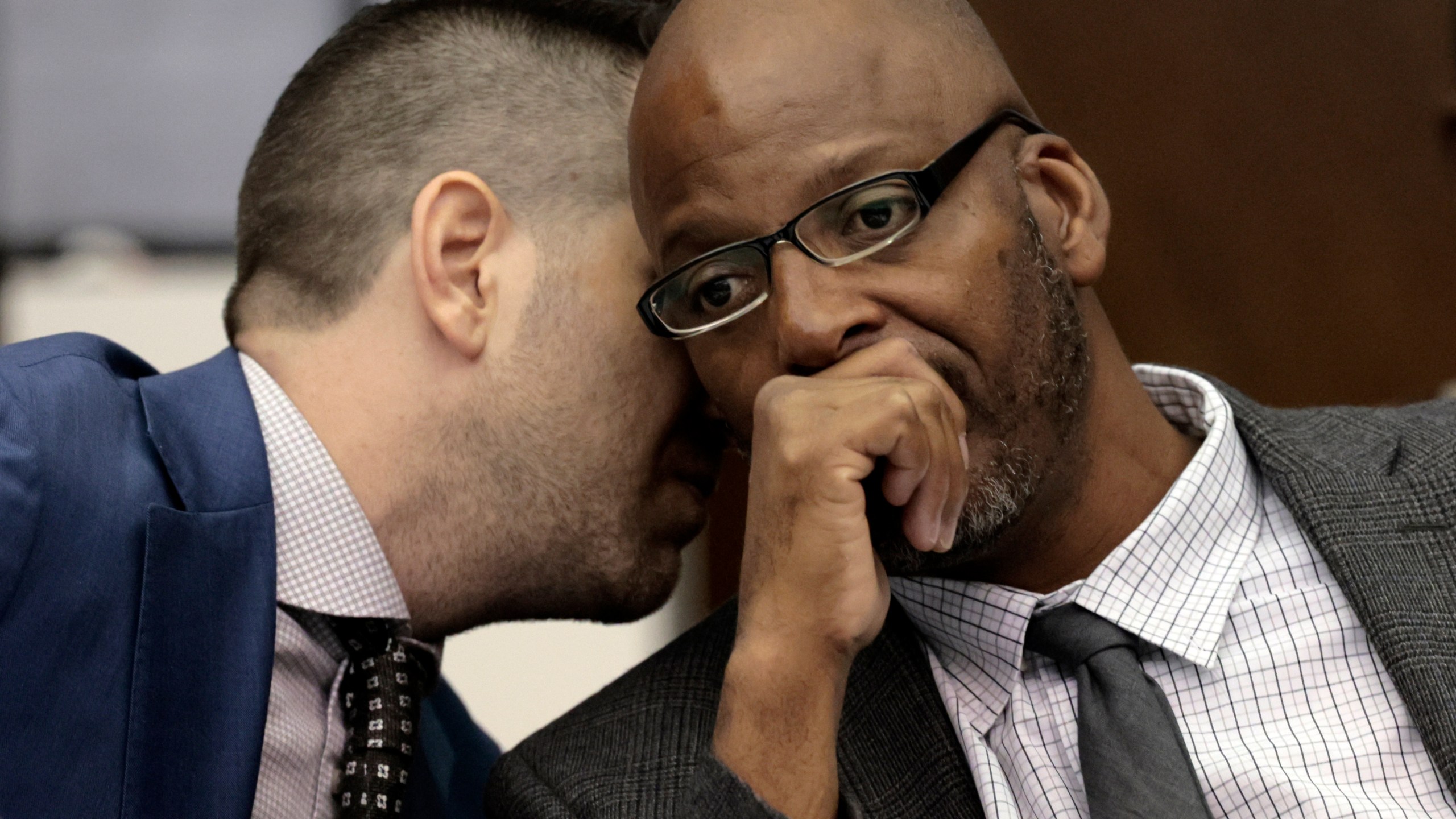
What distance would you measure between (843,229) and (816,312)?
0.32ft

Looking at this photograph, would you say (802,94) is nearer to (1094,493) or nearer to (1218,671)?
(1094,493)

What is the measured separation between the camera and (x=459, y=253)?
178 centimetres

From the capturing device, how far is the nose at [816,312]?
1387 mm

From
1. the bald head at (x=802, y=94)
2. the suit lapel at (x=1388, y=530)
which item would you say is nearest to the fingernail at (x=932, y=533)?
the bald head at (x=802, y=94)

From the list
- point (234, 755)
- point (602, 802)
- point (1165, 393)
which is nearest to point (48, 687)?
point (234, 755)

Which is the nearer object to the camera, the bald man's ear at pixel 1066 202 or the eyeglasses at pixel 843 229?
the eyeglasses at pixel 843 229

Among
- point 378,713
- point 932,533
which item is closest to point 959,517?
point 932,533

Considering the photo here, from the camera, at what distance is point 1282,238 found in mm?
2705

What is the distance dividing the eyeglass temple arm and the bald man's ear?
0.06 meters

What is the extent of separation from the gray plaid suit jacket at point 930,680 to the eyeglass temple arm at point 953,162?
500mm

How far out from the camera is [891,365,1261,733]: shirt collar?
58.1 inches

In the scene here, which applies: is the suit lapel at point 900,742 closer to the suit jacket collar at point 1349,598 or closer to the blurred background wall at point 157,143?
the suit jacket collar at point 1349,598

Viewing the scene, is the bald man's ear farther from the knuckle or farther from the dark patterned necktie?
the dark patterned necktie

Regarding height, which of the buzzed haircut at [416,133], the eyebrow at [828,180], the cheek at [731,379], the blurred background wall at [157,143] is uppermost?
the blurred background wall at [157,143]
